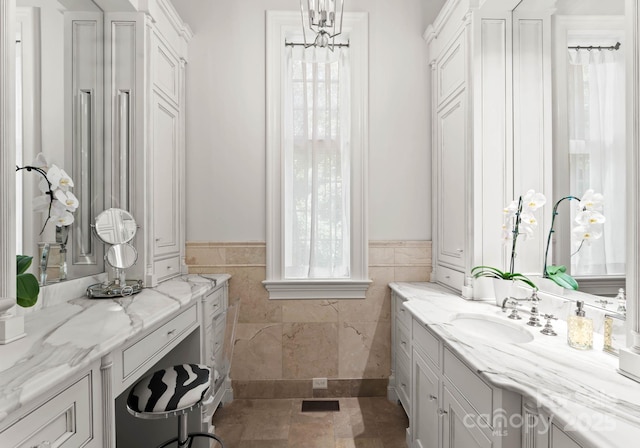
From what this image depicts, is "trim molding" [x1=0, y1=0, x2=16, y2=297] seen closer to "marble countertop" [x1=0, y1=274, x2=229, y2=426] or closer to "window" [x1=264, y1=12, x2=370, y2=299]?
"marble countertop" [x1=0, y1=274, x2=229, y2=426]

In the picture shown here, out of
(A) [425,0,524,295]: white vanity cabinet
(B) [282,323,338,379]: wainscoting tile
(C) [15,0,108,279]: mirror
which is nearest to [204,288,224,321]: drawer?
(B) [282,323,338,379]: wainscoting tile

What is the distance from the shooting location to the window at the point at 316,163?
9.00ft

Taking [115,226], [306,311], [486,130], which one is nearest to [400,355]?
[306,311]

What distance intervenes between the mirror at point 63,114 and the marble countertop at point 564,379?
72.4 inches

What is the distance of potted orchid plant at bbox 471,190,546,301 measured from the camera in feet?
5.92

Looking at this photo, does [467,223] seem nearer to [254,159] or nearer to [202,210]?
[254,159]

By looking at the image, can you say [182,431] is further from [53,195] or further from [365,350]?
[365,350]

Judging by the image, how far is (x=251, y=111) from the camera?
9.09 feet

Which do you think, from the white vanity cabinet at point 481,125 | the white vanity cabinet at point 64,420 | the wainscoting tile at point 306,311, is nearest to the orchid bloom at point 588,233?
the white vanity cabinet at point 481,125

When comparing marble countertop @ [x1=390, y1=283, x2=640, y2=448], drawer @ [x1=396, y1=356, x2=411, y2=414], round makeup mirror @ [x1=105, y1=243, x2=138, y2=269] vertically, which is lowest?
drawer @ [x1=396, y1=356, x2=411, y2=414]

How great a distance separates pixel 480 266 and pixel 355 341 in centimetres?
117

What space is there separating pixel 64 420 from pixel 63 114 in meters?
1.53

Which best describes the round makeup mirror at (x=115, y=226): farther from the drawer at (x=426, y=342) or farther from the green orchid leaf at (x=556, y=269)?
the green orchid leaf at (x=556, y=269)

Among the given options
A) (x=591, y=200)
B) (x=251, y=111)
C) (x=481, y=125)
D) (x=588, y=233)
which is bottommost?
(x=588, y=233)
